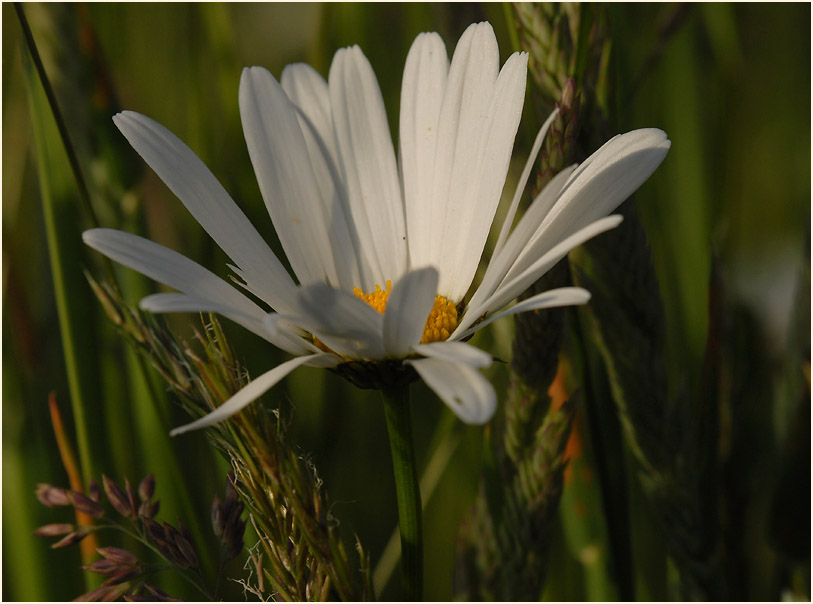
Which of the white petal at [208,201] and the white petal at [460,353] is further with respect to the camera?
the white petal at [208,201]

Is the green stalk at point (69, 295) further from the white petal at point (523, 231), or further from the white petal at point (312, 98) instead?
the white petal at point (523, 231)

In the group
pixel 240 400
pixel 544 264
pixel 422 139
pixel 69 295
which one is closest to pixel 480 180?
pixel 422 139

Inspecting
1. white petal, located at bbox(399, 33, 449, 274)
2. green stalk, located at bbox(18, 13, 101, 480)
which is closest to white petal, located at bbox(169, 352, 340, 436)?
white petal, located at bbox(399, 33, 449, 274)

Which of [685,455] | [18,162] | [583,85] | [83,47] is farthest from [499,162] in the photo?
[18,162]

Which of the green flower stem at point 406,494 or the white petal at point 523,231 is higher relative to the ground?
the white petal at point 523,231

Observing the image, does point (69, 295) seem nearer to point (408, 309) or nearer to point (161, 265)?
point (161, 265)

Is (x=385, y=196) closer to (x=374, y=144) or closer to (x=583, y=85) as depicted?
(x=374, y=144)

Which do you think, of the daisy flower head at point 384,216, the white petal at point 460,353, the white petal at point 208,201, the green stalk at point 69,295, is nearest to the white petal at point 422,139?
the daisy flower head at point 384,216
